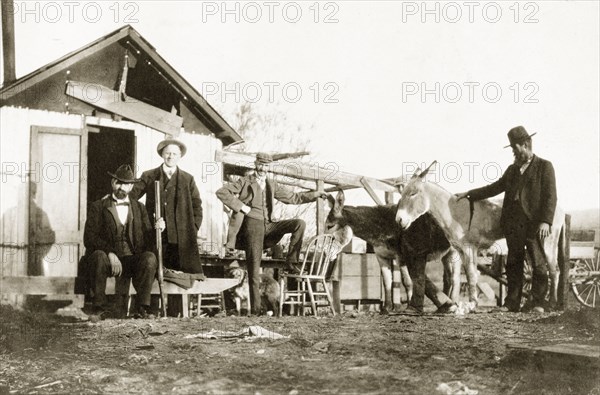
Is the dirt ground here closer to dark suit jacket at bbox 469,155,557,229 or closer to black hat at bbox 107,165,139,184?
dark suit jacket at bbox 469,155,557,229

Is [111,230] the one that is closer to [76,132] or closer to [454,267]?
[76,132]

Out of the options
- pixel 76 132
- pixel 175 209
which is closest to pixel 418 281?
pixel 175 209

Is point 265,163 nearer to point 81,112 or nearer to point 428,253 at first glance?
point 428,253

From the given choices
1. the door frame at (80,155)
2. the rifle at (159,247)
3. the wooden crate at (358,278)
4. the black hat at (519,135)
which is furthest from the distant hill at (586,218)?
the rifle at (159,247)

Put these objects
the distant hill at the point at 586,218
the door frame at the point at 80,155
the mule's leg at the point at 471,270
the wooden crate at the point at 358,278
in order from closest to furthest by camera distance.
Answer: the mule's leg at the point at 471,270, the door frame at the point at 80,155, the wooden crate at the point at 358,278, the distant hill at the point at 586,218

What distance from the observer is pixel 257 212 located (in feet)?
31.9

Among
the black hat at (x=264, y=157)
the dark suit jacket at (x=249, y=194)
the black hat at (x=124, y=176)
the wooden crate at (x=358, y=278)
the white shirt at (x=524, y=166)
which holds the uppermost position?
the black hat at (x=264, y=157)

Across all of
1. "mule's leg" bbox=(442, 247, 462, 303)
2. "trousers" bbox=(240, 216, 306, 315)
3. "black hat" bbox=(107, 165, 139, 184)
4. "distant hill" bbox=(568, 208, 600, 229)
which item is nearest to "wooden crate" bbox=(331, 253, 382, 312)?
"mule's leg" bbox=(442, 247, 462, 303)

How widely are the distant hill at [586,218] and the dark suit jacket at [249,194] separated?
62.5 feet

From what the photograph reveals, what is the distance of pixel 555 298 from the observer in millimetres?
9656

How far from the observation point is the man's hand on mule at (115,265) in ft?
28.8

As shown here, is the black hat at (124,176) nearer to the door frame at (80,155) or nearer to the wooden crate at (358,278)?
the door frame at (80,155)

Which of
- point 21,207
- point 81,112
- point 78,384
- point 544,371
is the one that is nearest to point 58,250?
point 21,207

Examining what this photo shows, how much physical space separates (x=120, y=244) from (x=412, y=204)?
4.02 metres
